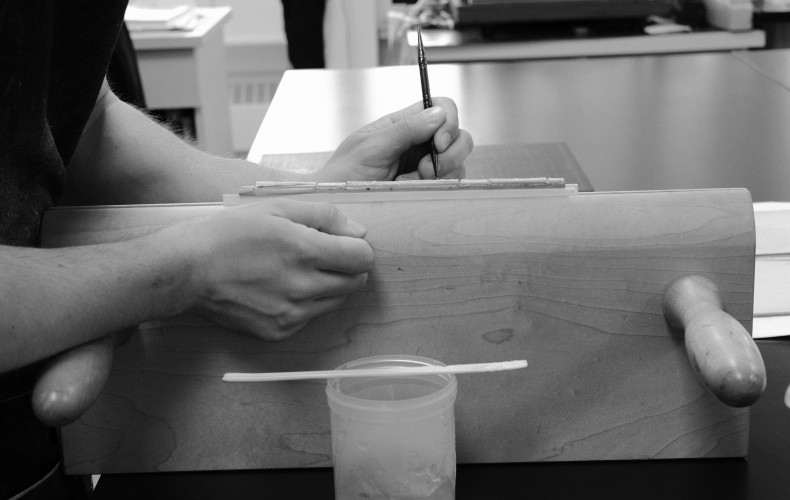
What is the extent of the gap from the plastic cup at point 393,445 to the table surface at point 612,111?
800 mm

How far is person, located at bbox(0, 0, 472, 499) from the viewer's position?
0.61 metres

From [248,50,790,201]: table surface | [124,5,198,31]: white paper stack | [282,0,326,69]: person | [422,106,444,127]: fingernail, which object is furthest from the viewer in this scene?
[282,0,326,69]: person

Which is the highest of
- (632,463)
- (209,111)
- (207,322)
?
(207,322)

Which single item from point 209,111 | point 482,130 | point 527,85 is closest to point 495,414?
point 482,130

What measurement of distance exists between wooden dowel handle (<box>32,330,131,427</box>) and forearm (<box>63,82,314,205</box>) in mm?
409

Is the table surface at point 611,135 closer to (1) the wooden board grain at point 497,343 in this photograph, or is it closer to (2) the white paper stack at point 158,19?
(1) the wooden board grain at point 497,343

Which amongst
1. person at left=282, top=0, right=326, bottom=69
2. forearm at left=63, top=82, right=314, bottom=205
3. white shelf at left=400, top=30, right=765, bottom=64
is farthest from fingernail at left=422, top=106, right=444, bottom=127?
person at left=282, top=0, right=326, bottom=69

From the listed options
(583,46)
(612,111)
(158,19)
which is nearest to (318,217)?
(612,111)

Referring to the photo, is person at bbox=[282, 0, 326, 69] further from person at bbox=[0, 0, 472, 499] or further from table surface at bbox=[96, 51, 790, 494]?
person at bbox=[0, 0, 472, 499]

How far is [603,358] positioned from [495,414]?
9 cm

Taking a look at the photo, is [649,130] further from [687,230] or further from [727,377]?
[727,377]

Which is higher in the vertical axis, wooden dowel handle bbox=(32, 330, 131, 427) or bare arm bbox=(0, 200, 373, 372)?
bare arm bbox=(0, 200, 373, 372)

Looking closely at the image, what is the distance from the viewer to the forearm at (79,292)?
58 cm

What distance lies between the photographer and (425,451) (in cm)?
60
